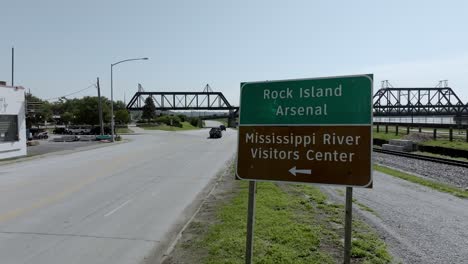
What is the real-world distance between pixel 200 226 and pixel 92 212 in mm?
3564

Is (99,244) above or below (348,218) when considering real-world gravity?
below

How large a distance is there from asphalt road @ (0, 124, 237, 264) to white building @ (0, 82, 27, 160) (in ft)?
28.5

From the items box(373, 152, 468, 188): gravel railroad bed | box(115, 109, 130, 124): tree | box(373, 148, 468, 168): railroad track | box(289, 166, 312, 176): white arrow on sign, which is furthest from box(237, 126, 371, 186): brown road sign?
box(115, 109, 130, 124): tree

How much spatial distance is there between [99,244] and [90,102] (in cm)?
8612

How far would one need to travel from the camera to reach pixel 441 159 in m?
30.4

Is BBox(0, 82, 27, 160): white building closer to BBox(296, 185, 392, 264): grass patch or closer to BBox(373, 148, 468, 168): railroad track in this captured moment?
BBox(296, 185, 392, 264): grass patch

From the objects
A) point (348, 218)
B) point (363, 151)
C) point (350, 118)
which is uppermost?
point (350, 118)

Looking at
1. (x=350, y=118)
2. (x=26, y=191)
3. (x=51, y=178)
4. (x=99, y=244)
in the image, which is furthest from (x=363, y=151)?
(x=51, y=178)

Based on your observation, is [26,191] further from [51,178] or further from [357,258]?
[357,258]

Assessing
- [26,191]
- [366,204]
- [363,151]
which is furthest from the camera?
[26,191]

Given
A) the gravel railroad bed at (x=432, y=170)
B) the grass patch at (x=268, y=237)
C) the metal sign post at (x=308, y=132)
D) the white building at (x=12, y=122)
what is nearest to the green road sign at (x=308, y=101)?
the metal sign post at (x=308, y=132)

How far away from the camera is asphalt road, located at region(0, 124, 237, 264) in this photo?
7.67 meters

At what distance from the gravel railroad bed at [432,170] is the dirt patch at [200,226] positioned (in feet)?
41.0

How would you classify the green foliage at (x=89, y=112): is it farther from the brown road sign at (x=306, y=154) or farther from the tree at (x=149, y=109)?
the brown road sign at (x=306, y=154)
